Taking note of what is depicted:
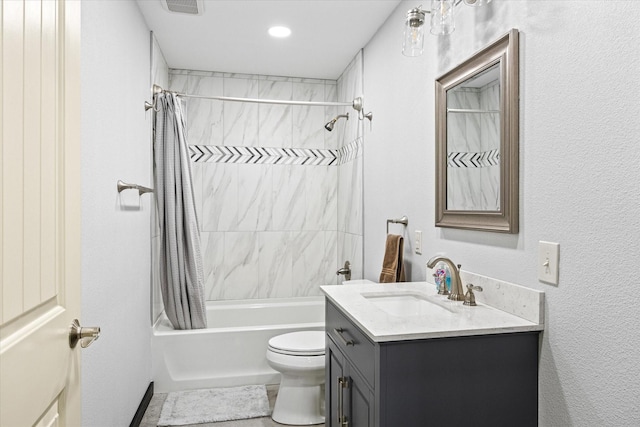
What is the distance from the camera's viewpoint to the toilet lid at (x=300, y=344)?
2443 mm

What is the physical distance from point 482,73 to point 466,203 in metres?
0.51

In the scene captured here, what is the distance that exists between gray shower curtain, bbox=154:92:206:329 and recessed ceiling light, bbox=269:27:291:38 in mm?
791

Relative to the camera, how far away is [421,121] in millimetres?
2178

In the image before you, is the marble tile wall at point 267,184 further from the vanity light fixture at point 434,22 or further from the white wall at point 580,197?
the white wall at point 580,197

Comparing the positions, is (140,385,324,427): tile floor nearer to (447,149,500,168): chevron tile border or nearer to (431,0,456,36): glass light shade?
(447,149,500,168): chevron tile border

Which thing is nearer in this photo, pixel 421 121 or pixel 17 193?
pixel 17 193

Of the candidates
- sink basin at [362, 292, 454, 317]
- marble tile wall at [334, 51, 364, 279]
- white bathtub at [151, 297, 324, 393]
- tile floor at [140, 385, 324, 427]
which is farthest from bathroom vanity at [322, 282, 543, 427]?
marble tile wall at [334, 51, 364, 279]

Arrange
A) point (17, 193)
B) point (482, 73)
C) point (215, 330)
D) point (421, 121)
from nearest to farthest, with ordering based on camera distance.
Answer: point (17, 193) < point (482, 73) < point (421, 121) < point (215, 330)

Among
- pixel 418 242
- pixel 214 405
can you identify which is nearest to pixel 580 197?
pixel 418 242

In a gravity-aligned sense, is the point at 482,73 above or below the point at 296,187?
above

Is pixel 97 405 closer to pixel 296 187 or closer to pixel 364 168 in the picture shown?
pixel 364 168

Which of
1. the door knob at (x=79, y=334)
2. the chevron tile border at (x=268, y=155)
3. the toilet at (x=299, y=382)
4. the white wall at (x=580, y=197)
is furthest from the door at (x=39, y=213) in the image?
the chevron tile border at (x=268, y=155)

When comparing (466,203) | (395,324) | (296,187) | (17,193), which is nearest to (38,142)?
(17,193)

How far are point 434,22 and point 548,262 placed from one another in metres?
1.01
